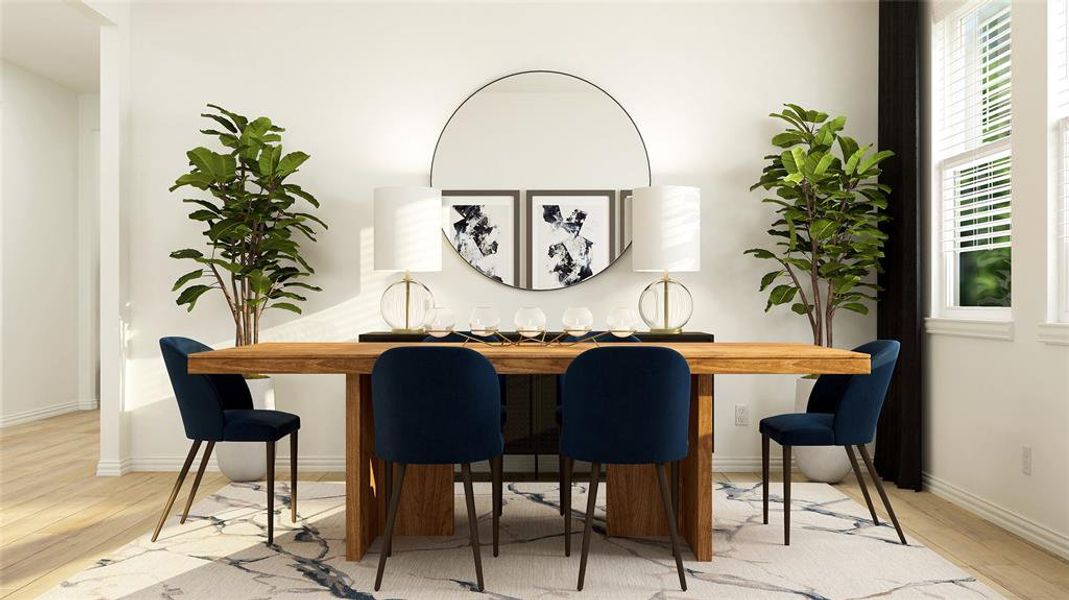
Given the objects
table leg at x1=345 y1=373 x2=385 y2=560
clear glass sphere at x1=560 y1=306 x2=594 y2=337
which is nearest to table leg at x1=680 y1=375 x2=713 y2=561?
clear glass sphere at x1=560 y1=306 x2=594 y2=337

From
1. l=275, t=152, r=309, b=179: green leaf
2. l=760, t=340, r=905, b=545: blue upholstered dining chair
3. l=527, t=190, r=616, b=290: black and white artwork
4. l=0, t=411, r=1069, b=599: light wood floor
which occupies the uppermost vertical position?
l=275, t=152, r=309, b=179: green leaf

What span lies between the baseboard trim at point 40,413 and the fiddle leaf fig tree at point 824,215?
18.6 ft

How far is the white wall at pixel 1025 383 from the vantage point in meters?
2.97

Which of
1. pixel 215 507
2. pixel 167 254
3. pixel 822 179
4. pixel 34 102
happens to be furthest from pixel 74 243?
pixel 822 179

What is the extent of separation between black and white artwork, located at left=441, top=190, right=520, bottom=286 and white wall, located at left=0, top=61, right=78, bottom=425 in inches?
153

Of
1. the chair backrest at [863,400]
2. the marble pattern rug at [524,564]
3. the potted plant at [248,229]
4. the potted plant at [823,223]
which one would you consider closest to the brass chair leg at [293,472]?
the marble pattern rug at [524,564]

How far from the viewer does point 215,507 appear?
3545 millimetres

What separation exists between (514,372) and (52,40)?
15.6ft

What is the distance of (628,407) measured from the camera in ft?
8.14

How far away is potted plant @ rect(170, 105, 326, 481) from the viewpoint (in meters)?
3.91

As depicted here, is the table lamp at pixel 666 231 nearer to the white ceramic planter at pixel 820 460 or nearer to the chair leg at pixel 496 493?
the white ceramic planter at pixel 820 460

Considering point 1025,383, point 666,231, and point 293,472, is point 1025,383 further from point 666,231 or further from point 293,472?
point 293,472

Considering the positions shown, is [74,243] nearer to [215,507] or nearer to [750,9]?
[215,507]

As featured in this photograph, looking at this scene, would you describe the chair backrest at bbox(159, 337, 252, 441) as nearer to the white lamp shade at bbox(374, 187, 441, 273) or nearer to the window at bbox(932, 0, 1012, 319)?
the white lamp shade at bbox(374, 187, 441, 273)
